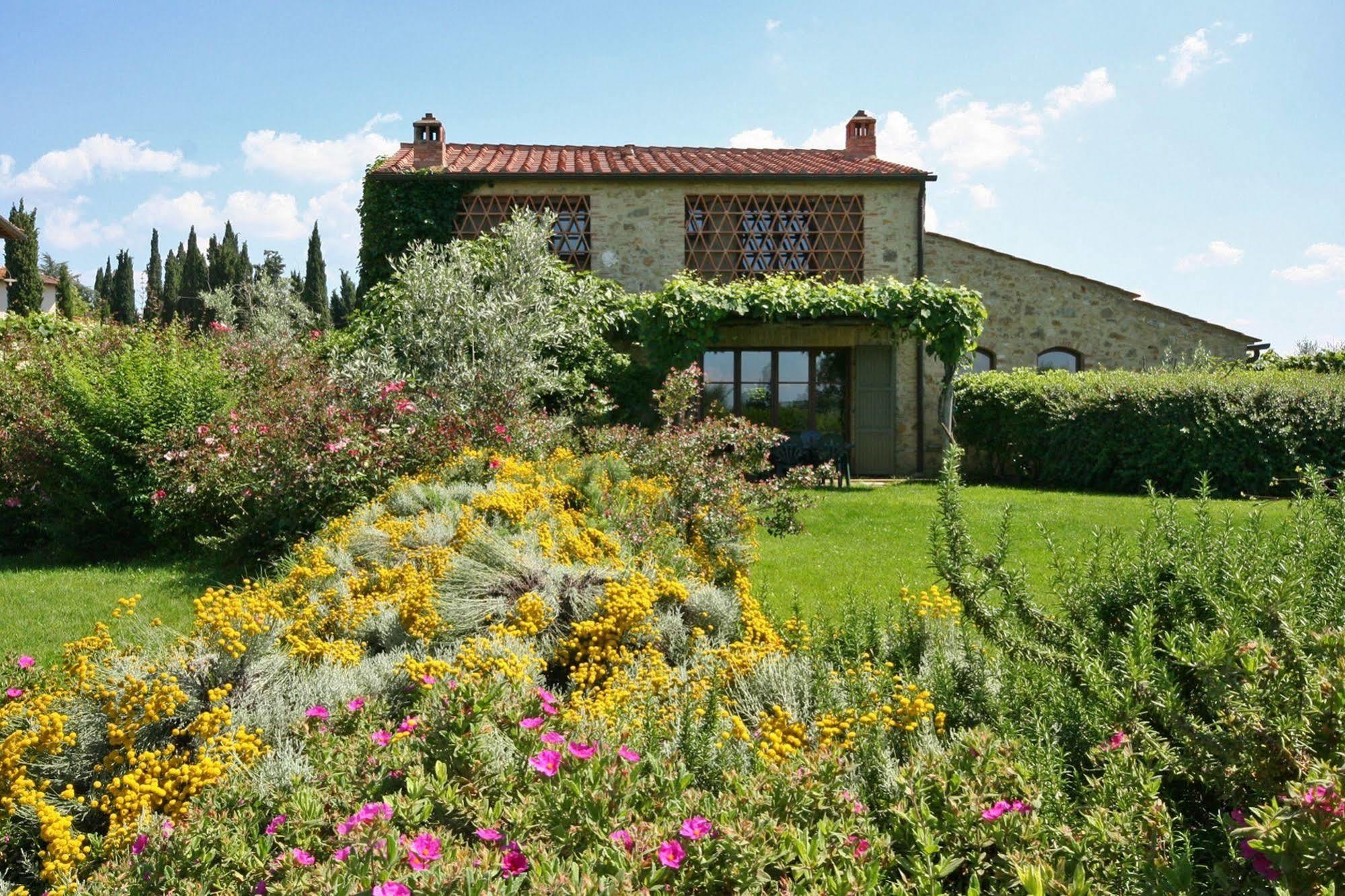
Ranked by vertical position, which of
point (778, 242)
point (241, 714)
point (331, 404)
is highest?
point (778, 242)

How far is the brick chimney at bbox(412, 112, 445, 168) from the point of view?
49.5ft

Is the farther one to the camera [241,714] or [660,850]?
[241,714]

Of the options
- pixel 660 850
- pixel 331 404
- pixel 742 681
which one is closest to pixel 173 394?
pixel 331 404

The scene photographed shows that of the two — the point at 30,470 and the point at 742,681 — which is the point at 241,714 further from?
the point at 30,470

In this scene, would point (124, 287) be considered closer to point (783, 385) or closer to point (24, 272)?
point (24, 272)

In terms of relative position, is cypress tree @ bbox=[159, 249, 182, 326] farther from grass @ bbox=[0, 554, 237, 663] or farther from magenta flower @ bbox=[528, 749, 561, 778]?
magenta flower @ bbox=[528, 749, 561, 778]

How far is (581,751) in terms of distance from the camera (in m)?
2.20

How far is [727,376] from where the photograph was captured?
15461 mm

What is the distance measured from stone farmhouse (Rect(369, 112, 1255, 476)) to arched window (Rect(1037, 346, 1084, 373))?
11cm

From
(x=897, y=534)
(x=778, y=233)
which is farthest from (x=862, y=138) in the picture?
(x=897, y=534)

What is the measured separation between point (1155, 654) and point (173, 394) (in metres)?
8.24

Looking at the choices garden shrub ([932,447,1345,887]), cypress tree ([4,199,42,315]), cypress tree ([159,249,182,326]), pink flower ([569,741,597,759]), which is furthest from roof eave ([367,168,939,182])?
cypress tree ([159,249,182,326])

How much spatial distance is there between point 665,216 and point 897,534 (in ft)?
27.7

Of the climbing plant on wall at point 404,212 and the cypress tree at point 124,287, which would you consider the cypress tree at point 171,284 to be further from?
the climbing plant on wall at point 404,212
